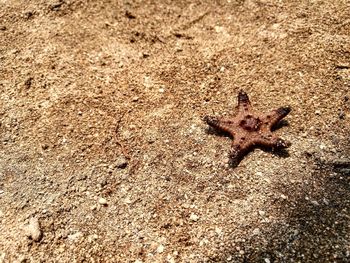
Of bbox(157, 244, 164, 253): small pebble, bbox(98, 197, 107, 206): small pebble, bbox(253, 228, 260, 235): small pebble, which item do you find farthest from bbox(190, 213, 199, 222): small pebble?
bbox(98, 197, 107, 206): small pebble

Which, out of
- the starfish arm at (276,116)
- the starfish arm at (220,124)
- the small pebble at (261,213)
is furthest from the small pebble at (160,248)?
the starfish arm at (276,116)

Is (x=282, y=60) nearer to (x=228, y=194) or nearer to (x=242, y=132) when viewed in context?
(x=242, y=132)

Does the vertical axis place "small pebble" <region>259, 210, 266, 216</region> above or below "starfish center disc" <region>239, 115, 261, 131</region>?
below

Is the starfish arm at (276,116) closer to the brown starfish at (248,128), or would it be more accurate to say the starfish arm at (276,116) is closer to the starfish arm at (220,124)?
the brown starfish at (248,128)

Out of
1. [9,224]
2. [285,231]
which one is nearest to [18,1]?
[9,224]

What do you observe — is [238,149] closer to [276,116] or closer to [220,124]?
[220,124]

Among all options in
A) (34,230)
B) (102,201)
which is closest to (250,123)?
(102,201)

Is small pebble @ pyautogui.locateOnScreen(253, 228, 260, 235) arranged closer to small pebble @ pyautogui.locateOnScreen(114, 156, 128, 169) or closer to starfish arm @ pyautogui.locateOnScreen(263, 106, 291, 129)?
starfish arm @ pyautogui.locateOnScreen(263, 106, 291, 129)

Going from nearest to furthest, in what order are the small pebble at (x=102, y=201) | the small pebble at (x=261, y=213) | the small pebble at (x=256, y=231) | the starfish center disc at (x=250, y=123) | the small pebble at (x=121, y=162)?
the small pebble at (x=256, y=231), the small pebble at (x=261, y=213), the small pebble at (x=102, y=201), the starfish center disc at (x=250, y=123), the small pebble at (x=121, y=162)
